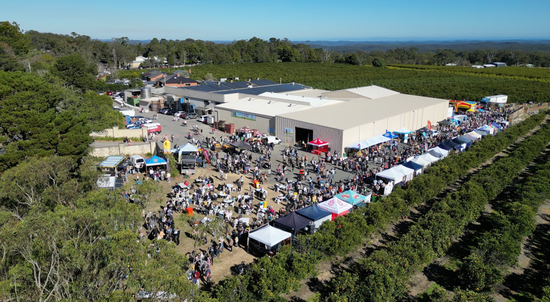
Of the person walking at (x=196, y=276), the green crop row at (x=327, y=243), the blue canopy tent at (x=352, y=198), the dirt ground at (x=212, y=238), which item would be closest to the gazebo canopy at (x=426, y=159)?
the green crop row at (x=327, y=243)

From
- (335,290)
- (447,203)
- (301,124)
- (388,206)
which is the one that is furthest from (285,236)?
(301,124)

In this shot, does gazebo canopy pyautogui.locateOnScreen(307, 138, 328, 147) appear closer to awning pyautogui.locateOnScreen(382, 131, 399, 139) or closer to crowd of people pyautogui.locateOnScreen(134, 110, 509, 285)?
crowd of people pyautogui.locateOnScreen(134, 110, 509, 285)

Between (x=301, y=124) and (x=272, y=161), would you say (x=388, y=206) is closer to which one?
(x=272, y=161)

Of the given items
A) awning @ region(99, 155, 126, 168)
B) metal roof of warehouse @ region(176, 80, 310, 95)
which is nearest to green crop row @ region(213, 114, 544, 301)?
awning @ region(99, 155, 126, 168)

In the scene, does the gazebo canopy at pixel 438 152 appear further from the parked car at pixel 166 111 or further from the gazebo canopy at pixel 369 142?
the parked car at pixel 166 111

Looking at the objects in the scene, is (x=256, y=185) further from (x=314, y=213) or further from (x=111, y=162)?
(x=111, y=162)
